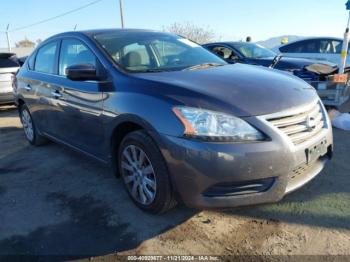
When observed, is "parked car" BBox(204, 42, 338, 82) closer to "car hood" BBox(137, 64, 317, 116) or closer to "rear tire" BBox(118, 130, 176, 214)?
"car hood" BBox(137, 64, 317, 116)

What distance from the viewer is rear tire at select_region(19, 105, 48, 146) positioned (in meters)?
5.40

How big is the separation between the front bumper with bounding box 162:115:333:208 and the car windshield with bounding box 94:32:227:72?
1.12 metres

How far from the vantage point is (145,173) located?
312cm

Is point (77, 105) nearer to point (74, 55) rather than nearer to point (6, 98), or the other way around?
point (74, 55)

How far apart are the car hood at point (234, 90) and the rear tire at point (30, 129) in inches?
111

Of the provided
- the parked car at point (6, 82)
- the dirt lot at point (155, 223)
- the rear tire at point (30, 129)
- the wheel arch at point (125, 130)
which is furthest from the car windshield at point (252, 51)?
the wheel arch at point (125, 130)

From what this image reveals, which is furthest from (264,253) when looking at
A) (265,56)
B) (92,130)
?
(265,56)

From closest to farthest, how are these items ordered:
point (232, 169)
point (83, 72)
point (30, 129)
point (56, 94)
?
1. point (232, 169)
2. point (83, 72)
3. point (56, 94)
4. point (30, 129)

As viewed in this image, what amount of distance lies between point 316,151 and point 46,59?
3.61 metres

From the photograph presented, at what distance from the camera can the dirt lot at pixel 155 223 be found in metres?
2.75

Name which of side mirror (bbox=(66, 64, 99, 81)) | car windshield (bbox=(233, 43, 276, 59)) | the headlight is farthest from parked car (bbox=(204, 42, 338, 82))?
the headlight

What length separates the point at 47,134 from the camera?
491 centimetres

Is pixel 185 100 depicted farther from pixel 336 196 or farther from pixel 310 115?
pixel 336 196

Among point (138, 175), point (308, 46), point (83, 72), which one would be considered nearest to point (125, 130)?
point (138, 175)
